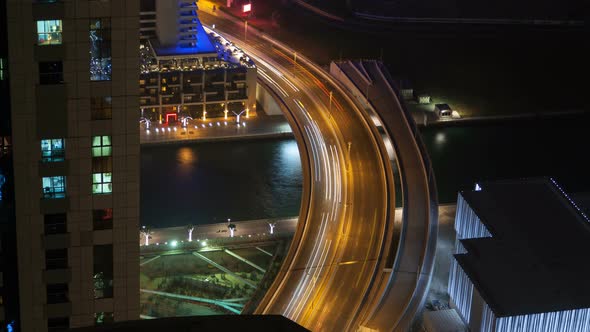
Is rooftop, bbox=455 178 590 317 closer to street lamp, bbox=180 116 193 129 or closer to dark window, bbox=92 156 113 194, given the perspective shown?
dark window, bbox=92 156 113 194

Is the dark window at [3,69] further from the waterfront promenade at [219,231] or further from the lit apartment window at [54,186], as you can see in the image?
the waterfront promenade at [219,231]

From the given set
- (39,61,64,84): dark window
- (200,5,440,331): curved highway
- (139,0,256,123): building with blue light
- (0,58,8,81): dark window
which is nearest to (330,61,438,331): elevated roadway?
(200,5,440,331): curved highway

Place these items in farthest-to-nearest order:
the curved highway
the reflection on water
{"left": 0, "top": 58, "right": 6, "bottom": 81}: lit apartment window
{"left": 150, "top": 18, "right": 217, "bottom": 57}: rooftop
Result: {"left": 150, "top": 18, "right": 217, "bottom": 57}: rooftop < the reflection on water < the curved highway < {"left": 0, "top": 58, "right": 6, "bottom": 81}: lit apartment window

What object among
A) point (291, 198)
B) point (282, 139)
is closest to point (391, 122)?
point (282, 139)

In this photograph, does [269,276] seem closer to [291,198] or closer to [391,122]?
[291,198]

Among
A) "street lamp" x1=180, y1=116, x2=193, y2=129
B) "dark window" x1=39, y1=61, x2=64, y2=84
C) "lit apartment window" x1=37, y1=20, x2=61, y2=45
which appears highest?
"lit apartment window" x1=37, y1=20, x2=61, y2=45

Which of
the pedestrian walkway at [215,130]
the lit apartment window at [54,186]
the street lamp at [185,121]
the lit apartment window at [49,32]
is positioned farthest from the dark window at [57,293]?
the street lamp at [185,121]
